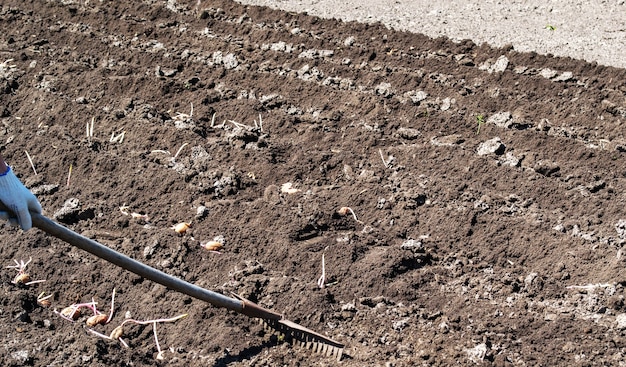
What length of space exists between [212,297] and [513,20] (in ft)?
14.0

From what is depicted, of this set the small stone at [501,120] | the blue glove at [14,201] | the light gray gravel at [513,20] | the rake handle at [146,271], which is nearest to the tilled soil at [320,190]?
the small stone at [501,120]

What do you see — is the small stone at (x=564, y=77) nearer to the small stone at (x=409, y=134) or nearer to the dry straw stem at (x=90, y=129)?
the small stone at (x=409, y=134)

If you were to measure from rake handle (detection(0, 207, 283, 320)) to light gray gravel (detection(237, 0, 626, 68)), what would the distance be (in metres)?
3.49

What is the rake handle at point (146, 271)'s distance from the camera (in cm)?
333

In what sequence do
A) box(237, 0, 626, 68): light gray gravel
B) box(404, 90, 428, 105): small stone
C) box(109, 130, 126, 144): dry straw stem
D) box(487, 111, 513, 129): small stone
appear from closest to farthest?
box(487, 111, 513, 129): small stone, box(109, 130, 126, 144): dry straw stem, box(404, 90, 428, 105): small stone, box(237, 0, 626, 68): light gray gravel

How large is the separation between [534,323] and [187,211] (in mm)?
2202

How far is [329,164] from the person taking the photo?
4926 millimetres

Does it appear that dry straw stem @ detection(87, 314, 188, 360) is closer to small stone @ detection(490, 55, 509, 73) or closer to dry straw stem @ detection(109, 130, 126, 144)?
dry straw stem @ detection(109, 130, 126, 144)

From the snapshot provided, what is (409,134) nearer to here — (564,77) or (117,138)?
(564,77)

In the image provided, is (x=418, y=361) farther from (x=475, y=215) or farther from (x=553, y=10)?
(x=553, y=10)

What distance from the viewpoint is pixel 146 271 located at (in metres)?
3.48

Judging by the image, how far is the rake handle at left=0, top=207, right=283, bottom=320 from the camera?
333cm

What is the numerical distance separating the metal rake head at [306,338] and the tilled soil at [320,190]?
0.04 meters

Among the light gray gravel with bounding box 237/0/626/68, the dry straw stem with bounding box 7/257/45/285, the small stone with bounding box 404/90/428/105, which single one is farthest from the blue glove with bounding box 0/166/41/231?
the light gray gravel with bounding box 237/0/626/68
